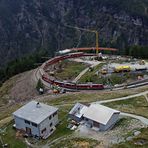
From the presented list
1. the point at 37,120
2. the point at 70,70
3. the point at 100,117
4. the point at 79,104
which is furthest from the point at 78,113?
the point at 70,70

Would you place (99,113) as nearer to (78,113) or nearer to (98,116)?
(98,116)

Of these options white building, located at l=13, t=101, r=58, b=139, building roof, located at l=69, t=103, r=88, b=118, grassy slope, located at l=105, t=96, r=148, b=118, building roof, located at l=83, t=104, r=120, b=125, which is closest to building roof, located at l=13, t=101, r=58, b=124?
white building, located at l=13, t=101, r=58, b=139

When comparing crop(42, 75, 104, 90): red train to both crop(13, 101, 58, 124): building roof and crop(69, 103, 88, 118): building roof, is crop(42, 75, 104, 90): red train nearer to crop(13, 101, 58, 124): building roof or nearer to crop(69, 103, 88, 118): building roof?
crop(69, 103, 88, 118): building roof

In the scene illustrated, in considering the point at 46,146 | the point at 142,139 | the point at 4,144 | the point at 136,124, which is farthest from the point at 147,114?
the point at 4,144

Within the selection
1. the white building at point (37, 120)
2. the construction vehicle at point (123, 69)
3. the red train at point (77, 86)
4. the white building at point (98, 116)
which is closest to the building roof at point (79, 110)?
the white building at point (98, 116)

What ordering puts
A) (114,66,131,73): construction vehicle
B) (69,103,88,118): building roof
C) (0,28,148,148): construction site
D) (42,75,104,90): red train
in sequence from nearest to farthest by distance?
(0,28,148,148): construction site, (69,103,88,118): building roof, (42,75,104,90): red train, (114,66,131,73): construction vehicle

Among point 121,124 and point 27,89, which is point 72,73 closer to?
point 27,89

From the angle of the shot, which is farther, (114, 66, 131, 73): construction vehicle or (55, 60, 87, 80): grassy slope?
(55, 60, 87, 80): grassy slope

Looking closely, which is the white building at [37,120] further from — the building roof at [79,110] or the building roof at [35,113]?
the building roof at [79,110]
